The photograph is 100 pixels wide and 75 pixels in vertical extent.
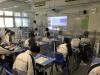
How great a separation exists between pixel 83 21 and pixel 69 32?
75 cm

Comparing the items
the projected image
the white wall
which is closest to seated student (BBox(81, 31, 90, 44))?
the white wall

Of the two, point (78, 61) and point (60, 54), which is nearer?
point (60, 54)

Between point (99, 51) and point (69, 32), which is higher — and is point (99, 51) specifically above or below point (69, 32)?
below

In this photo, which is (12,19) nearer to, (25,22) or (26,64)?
(25,22)

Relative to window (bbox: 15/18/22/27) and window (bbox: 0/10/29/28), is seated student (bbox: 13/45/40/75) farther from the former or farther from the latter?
window (bbox: 15/18/22/27)

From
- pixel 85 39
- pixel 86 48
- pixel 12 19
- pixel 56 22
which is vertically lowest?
pixel 86 48

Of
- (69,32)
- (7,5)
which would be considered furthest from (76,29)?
(7,5)

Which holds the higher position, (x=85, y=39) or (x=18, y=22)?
(x=18, y=22)

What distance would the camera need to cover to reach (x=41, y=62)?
2607 mm

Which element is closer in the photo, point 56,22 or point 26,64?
point 26,64

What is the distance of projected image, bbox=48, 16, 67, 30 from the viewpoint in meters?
5.96

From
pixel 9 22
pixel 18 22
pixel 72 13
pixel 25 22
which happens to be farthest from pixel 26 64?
pixel 9 22

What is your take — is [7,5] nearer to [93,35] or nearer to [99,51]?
[93,35]

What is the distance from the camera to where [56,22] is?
240 inches
